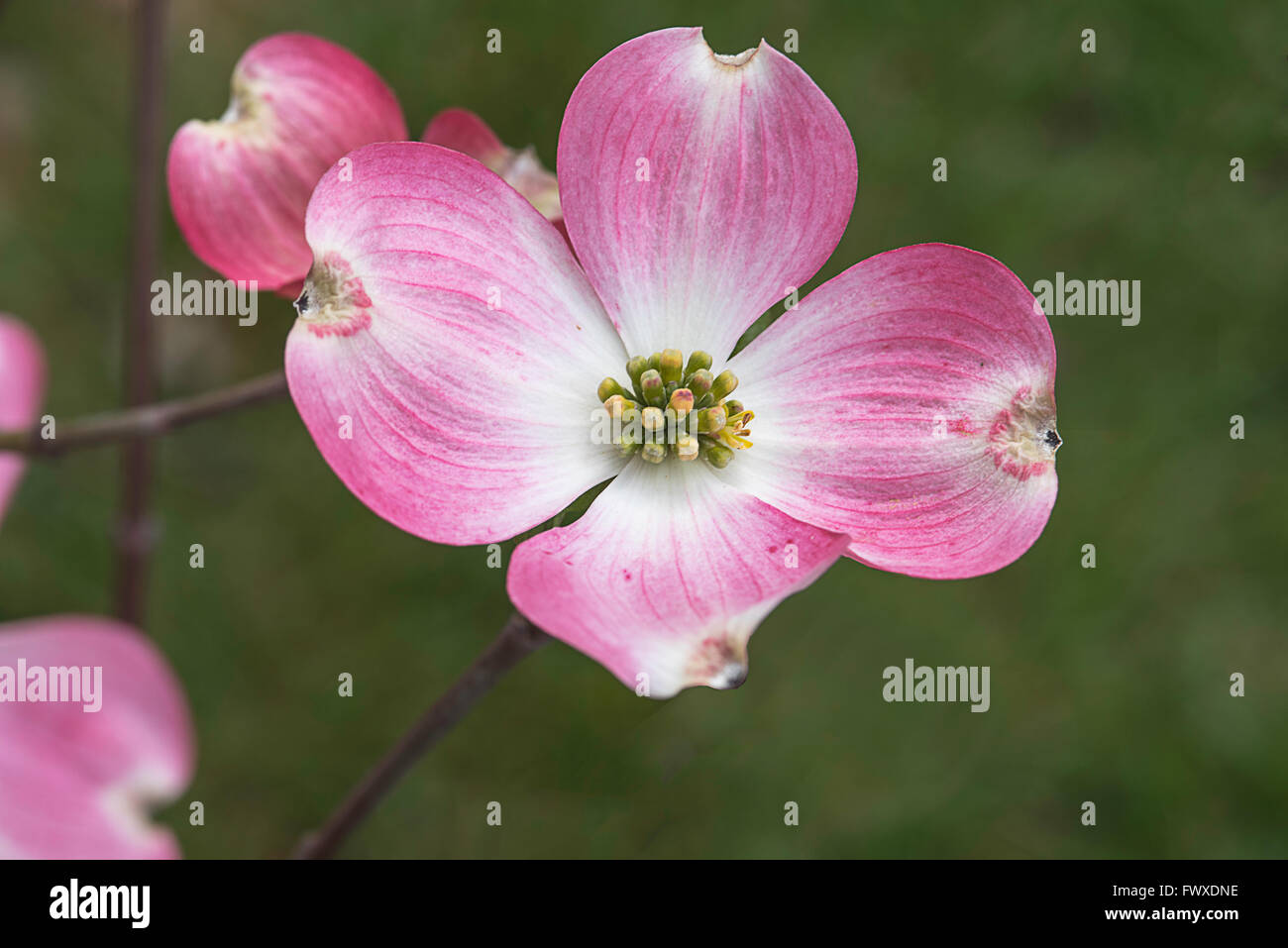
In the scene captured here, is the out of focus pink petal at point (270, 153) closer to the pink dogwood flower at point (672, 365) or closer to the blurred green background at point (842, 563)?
the pink dogwood flower at point (672, 365)

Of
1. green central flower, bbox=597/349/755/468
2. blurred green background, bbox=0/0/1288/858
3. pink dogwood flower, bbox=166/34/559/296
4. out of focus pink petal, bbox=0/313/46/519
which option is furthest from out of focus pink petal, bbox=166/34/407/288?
blurred green background, bbox=0/0/1288/858

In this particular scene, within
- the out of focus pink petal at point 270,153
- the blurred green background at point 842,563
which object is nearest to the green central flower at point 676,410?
the out of focus pink petal at point 270,153

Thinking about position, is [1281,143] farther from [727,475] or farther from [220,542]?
[220,542]

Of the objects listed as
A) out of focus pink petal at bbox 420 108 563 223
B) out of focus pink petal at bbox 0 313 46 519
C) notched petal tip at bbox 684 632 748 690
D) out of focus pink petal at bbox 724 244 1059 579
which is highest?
out of focus pink petal at bbox 420 108 563 223

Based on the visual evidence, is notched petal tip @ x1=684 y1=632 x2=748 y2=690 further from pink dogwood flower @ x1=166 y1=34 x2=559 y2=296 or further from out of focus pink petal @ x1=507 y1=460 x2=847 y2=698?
pink dogwood flower @ x1=166 y1=34 x2=559 y2=296

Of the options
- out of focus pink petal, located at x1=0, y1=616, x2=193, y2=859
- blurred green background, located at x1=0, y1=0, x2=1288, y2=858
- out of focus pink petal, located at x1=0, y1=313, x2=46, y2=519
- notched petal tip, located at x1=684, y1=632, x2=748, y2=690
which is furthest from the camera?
blurred green background, located at x1=0, y1=0, x2=1288, y2=858

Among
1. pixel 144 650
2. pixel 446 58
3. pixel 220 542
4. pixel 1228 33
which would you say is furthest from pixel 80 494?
pixel 1228 33

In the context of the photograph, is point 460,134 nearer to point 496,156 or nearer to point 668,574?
point 496,156
